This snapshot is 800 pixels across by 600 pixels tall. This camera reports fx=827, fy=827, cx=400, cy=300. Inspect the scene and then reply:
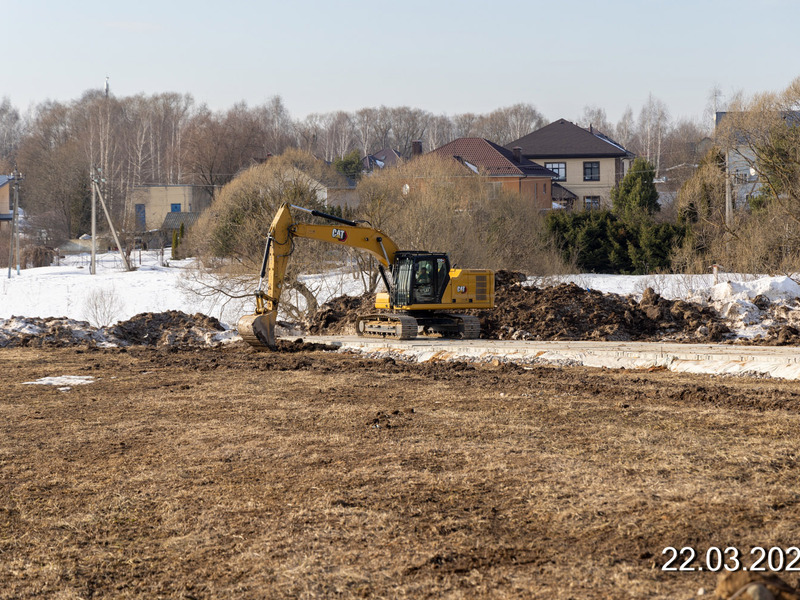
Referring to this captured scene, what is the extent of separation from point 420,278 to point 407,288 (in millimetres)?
427

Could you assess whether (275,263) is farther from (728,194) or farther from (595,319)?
(728,194)

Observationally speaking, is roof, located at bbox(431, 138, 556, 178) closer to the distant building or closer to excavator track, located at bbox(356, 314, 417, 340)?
the distant building

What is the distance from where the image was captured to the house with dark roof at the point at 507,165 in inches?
2286

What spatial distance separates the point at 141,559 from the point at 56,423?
6363 millimetres

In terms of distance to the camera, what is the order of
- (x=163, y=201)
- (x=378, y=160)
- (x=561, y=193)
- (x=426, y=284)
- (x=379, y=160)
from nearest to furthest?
(x=426, y=284)
(x=561, y=193)
(x=163, y=201)
(x=378, y=160)
(x=379, y=160)

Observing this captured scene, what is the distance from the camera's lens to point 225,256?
30359 millimetres

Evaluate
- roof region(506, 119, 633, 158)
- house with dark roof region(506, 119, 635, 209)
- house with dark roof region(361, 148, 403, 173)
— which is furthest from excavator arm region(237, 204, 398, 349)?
house with dark roof region(361, 148, 403, 173)

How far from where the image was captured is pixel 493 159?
201 ft

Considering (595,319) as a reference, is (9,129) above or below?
above

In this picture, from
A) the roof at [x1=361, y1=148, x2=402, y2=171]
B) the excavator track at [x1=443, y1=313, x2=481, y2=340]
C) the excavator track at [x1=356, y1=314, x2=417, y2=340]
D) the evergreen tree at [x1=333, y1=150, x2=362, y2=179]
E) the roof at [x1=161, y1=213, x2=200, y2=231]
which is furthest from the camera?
the roof at [x1=361, y1=148, x2=402, y2=171]

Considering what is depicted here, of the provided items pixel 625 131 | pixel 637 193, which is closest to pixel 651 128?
pixel 625 131

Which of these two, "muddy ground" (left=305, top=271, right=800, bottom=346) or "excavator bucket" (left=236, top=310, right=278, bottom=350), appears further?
"muddy ground" (left=305, top=271, right=800, bottom=346)

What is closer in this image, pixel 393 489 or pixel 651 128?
pixel 393 489

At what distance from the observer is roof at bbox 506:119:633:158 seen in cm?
6670
